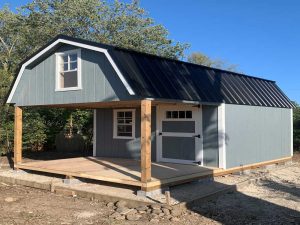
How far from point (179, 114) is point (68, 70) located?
3.78 meters

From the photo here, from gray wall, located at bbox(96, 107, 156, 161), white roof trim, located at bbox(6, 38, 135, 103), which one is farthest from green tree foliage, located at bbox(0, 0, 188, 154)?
white roof trim, located at bbox(6, 38, 135, 103)

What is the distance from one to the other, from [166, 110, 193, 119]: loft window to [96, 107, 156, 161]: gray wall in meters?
1.57

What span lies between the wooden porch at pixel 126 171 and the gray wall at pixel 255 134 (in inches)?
52.8

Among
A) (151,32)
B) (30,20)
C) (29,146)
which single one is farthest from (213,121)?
(30,20)

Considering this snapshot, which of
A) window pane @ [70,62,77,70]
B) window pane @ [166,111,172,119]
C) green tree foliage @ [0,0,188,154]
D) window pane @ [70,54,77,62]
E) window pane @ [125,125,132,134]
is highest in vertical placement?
green tree foliage @ [0,0,188,154]

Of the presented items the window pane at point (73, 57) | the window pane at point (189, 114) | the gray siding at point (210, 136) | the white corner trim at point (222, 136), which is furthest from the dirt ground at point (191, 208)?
the window pane at point (73, 57)

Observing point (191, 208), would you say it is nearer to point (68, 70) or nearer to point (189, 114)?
point (189, 114)

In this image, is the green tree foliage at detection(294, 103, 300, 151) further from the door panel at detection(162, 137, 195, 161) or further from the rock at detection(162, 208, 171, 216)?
the rock at detection(162, 208, 171, 216)

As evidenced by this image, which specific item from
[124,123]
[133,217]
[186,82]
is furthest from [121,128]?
[133,217]

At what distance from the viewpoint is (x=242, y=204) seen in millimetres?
8188

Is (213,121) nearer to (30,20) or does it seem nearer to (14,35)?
(30,20)

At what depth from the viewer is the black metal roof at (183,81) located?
9289 millimetres

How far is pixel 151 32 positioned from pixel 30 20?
8.69 m

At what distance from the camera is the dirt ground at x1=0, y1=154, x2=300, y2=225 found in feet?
23.2
